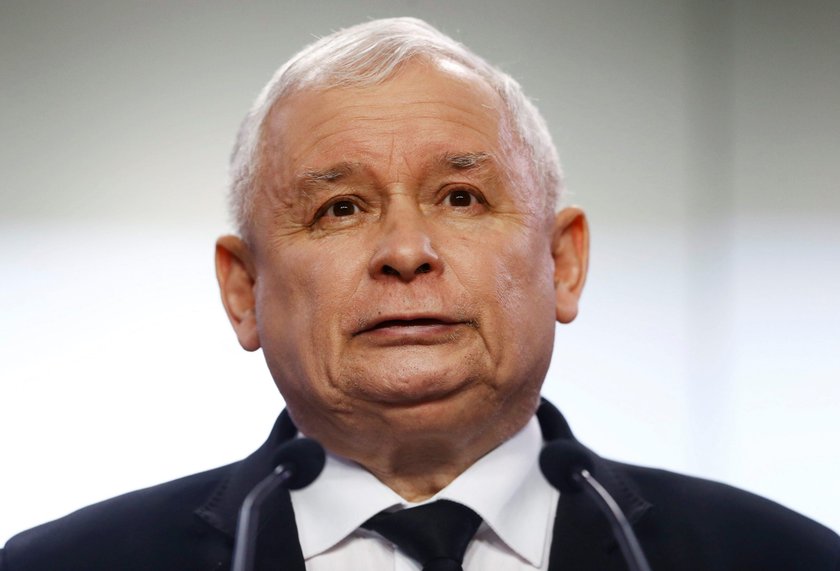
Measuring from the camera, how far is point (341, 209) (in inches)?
72.3

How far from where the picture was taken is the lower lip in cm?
170

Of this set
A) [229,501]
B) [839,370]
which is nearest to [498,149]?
[229,501]

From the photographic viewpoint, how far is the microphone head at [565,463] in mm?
1605

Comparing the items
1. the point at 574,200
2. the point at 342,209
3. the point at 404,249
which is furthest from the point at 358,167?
the point at 574,200

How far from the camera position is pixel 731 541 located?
1847 millimetres

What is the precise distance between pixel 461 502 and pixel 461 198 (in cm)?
47

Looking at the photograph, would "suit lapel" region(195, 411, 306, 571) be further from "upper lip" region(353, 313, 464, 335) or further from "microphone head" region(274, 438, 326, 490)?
"upper lip" region(353, 313, 464, 335)

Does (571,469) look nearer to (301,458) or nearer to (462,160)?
(301,458)

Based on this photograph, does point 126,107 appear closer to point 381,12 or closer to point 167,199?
point 167,199

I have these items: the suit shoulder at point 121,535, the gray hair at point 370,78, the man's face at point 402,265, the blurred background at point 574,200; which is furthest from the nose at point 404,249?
the blurred background at point 574,200

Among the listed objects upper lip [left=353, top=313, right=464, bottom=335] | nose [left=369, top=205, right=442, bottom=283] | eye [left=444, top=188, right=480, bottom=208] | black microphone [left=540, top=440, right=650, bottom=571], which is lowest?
black microphone [left=540, top=440, right=650, bottom=571]

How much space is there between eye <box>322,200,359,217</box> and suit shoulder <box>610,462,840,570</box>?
24.3 inches

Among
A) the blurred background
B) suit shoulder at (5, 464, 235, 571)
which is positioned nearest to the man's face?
suit shoulder at (5, 464, 235, 571)

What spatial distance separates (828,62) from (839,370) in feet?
2.71
